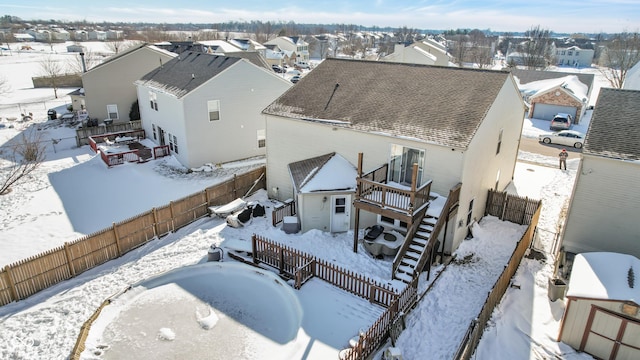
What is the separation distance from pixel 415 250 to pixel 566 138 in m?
26.8

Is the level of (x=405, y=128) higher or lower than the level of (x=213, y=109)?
higher

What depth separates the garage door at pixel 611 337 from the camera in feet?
36.6

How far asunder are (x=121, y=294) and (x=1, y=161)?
906 inches

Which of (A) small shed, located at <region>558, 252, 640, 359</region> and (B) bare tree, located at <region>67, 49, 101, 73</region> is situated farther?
(B) bare tree, located at <region>67, 49, 101, 73</region>

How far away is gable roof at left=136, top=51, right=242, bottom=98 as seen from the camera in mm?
26875

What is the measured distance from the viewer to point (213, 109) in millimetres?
27156

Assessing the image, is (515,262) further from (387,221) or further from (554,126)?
(554,126)

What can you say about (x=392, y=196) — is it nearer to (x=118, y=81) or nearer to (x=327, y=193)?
(x=327, y=193)

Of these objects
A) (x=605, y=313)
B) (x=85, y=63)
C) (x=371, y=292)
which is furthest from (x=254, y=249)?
(x=85, y=63)

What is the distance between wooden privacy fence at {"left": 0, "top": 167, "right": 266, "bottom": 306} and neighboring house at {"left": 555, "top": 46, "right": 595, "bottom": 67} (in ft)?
458

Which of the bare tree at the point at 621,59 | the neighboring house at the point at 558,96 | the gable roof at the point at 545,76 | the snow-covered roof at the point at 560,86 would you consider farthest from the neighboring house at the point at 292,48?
the neighboring house at the point at 558,96

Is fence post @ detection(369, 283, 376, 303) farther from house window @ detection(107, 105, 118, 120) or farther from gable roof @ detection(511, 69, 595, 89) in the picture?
gable roof @ detection(511, 69, 595, 89)

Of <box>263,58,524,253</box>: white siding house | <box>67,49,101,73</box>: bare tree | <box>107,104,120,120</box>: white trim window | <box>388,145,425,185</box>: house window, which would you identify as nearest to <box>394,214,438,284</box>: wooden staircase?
<box>263,58,524,253</box>: white siding house

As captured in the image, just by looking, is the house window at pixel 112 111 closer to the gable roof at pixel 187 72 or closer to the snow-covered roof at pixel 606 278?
the gable roof at pixel 187 72
